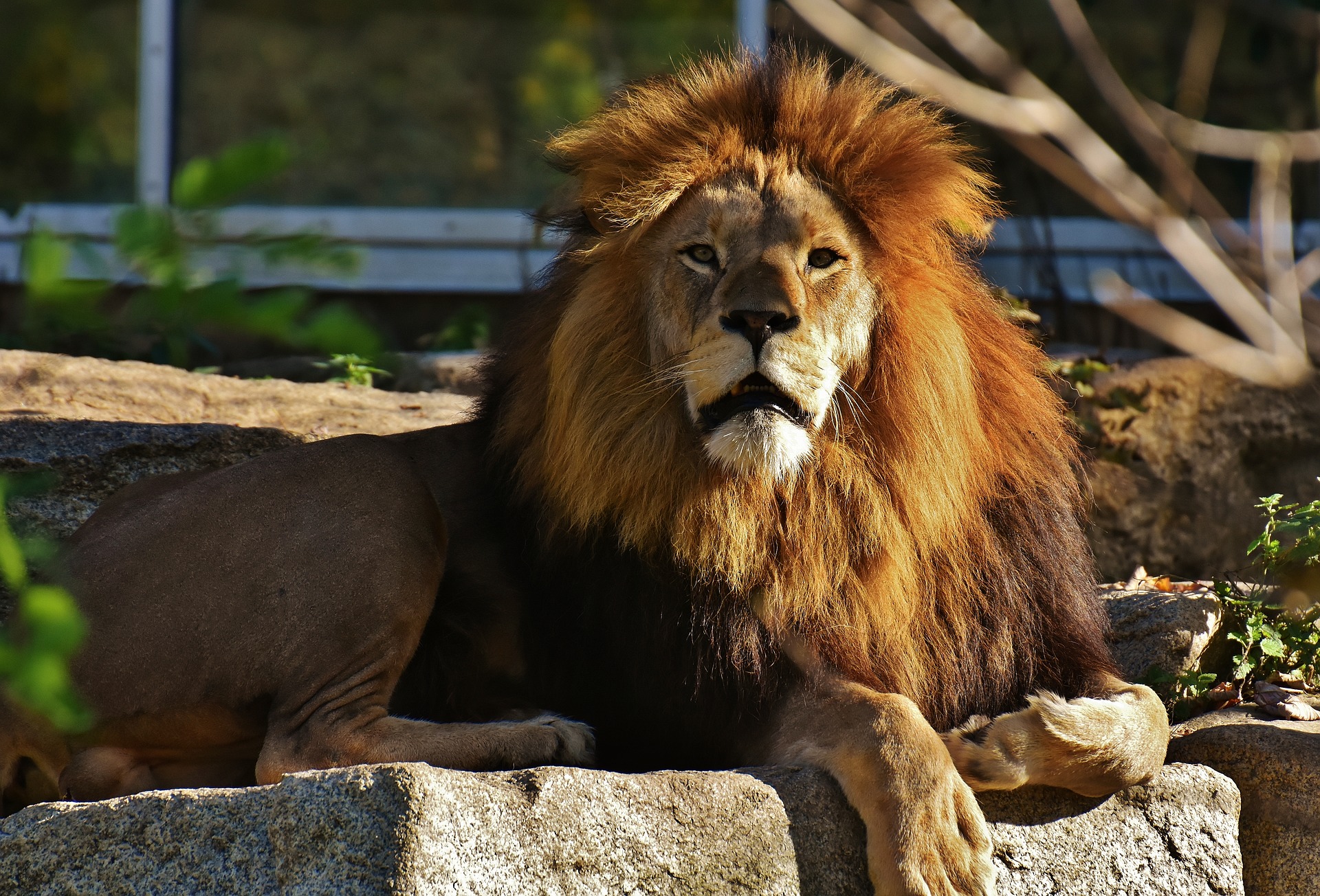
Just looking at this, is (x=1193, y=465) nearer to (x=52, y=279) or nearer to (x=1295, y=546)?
(x=1295, y=546)

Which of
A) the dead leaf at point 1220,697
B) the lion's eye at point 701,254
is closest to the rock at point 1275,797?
the dead leaf at point 1220,697

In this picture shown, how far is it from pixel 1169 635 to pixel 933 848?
1607 mm

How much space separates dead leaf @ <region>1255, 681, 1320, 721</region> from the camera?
11.6 feet

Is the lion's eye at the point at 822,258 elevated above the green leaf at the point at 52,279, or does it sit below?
below

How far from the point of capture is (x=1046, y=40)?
8219mm

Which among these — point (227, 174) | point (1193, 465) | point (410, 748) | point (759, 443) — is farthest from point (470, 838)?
point (1193, 465)

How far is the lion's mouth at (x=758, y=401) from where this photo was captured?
3143mm

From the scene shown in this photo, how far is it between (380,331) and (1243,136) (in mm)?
928

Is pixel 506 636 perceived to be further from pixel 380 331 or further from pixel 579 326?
pixel 380 331

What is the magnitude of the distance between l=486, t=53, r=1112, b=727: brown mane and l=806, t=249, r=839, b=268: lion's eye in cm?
10

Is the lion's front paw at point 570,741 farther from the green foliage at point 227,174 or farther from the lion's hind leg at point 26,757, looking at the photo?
the green foliage at point 227,174

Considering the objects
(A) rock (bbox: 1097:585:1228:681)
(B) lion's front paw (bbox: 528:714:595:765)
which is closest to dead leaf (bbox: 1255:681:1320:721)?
(A) rock (bbox: 1097:585:1228:681)

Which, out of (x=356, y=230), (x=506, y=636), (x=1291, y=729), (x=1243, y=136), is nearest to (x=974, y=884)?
(x=1291, y=729)

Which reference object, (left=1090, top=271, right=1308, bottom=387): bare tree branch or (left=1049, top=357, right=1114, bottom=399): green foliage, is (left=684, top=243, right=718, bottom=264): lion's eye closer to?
(left=1090, top=271, right=1308, bottom=387): bare tree branch
